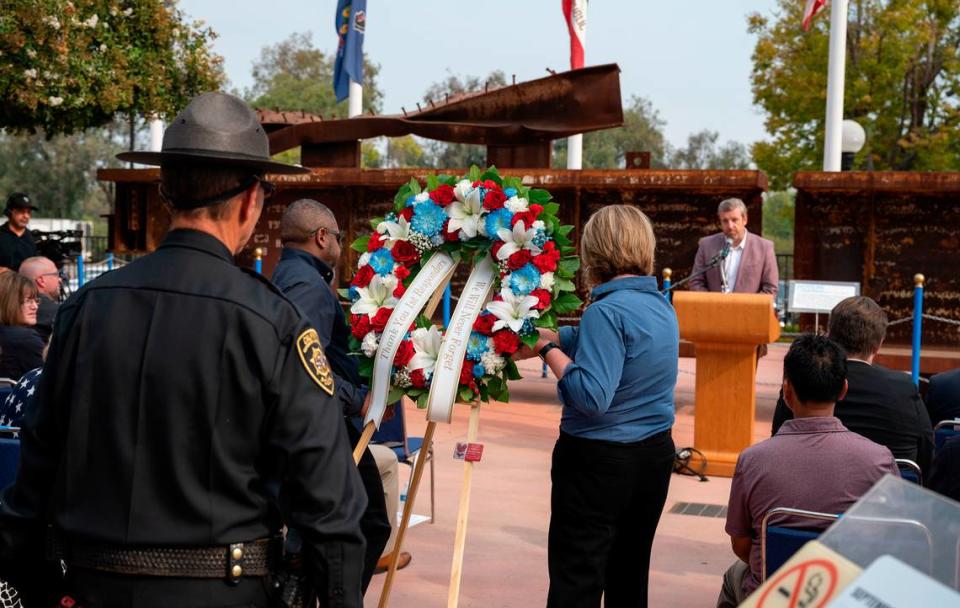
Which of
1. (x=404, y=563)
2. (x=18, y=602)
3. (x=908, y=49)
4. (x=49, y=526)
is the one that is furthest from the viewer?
(x=908, y=49)

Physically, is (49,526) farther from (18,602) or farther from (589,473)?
(589,473)

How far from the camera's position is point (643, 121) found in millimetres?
65062

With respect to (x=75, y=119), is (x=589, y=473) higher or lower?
lower

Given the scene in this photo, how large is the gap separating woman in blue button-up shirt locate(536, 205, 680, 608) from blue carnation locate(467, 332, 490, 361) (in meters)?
0.26

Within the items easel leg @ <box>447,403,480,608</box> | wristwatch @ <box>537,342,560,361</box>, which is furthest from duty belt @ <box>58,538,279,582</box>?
wristwatch @ <box>537,342,560,361</box>

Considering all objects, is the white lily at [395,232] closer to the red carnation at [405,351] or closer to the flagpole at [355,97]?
the red carnation at [405,351]

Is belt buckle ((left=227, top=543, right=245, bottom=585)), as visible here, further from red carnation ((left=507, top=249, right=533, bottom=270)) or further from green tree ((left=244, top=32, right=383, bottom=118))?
green tree ((left=244, top=32, right=383, bottom=118))

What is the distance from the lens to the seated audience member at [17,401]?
4.89 metres

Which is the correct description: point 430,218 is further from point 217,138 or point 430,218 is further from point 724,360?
point 724,360

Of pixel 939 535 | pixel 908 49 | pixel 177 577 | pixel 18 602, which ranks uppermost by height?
pixel 908 49

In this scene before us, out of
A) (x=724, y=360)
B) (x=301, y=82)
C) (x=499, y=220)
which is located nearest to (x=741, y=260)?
(x=724, y=360)

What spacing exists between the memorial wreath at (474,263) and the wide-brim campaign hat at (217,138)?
1729mm

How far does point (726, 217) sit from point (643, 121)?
57.2m

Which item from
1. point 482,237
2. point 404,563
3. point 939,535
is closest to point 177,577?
point 939,535
